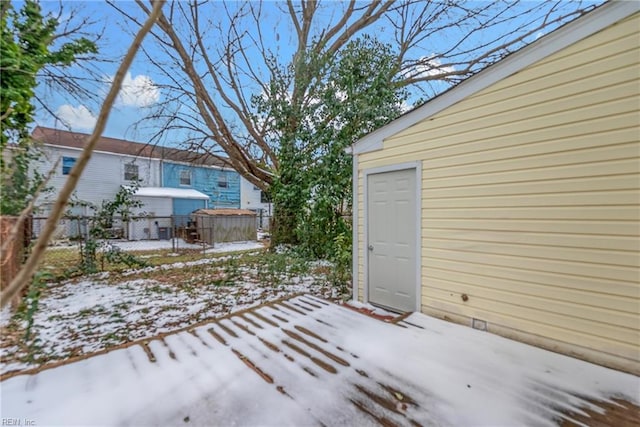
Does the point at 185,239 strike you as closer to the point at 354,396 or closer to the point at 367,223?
the point at 367,223

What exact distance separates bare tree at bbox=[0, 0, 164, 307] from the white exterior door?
3.17 m

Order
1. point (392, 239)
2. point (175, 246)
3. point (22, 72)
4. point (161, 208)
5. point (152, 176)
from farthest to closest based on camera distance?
point (152, 176) → point (161, 208) → point (175, 246) → point (392, 239) → point (22, 72)

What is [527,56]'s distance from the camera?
8.72 ft

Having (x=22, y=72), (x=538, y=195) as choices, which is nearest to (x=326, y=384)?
(x=538, y=195)

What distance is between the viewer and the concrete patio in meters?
1.77

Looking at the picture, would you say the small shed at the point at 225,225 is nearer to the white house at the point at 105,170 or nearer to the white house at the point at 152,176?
the white house at the point at 152,176

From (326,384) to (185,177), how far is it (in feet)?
53.1

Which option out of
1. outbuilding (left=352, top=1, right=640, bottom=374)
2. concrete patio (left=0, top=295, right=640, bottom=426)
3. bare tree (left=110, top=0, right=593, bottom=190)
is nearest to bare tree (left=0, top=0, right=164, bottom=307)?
concrete patio (left=0, top=295, right=640, bottom=426)

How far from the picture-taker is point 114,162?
44.2ft

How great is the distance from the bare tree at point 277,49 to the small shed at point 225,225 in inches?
159

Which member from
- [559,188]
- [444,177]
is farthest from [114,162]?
[559,188]

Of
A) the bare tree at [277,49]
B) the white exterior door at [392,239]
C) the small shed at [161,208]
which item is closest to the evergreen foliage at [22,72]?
the bare tree at [277,49]

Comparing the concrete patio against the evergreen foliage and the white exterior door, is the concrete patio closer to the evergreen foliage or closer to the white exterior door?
the white exterior door

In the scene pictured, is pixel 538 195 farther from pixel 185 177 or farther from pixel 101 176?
pixel 185 177
